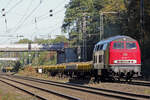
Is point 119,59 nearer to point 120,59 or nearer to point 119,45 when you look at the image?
point 120,59

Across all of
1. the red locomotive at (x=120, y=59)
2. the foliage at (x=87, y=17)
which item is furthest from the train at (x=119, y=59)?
the foliage at (x=87, y=17)

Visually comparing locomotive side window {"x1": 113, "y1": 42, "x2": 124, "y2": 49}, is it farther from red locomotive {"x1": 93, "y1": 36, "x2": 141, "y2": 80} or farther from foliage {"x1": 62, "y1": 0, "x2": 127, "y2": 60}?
foliage {"x1": 62, "y1": 0, "x2": 127, "y2": 60}

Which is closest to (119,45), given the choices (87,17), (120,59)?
(120,59)

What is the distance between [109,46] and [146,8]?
947 inches

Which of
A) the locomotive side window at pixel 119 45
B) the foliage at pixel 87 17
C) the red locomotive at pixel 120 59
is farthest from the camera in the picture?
the foliage at pixel 87 17

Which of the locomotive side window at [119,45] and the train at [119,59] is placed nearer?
the train at [119,59]

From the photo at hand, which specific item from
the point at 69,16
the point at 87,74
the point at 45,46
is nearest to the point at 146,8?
the point at 87,74

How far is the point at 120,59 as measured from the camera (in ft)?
79.5

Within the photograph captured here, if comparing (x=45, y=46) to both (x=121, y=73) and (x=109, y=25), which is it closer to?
(x=109, y=25)

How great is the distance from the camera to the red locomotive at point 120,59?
78.4 feet

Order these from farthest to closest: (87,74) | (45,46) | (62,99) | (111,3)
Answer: (45,46)
(111,3)
(87,74)
(62,99)

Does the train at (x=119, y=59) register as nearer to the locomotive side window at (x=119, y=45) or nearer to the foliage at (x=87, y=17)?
the locomotive side window at (x=119, y=45)

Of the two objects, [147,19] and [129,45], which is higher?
[147,19]

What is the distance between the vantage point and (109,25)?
→ 68.9 metres
